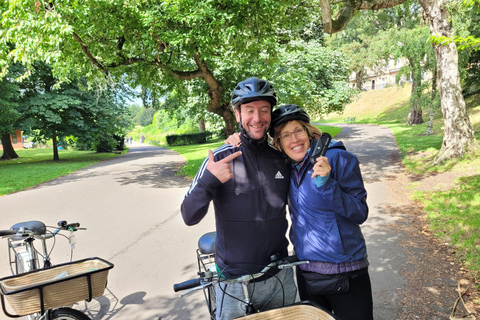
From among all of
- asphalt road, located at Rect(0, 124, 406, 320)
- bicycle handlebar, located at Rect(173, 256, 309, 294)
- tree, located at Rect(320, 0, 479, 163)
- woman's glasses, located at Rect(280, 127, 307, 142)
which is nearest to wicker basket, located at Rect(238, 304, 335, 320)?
bicycle handlebar, located at Rect(173, 256, 309, 294)

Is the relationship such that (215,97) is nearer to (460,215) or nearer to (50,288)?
(460,215)

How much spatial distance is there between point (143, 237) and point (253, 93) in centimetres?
531

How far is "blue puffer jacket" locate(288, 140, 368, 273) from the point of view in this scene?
199 cm

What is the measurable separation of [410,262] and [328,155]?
3.89 m

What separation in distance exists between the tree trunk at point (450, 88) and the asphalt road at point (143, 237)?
2.16m

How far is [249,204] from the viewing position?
2.13 meters

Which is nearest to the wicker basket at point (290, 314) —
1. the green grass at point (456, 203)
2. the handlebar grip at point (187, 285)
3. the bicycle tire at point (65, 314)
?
the handlebar grip at point (187, 285)

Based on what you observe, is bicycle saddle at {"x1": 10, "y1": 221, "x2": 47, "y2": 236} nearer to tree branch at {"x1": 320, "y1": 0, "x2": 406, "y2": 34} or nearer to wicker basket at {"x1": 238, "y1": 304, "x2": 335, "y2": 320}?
wicker basket at {"x1": 238, "y1": 304, "x2": 335, "y2": 320}

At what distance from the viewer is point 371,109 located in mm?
46344

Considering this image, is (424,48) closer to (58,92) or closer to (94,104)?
(94,104)

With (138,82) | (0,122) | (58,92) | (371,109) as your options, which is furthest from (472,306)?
(371,109)

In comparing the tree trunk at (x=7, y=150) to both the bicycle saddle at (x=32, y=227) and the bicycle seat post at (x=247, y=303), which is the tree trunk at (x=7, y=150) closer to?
the bicycle saddle at (x=32, y=227)

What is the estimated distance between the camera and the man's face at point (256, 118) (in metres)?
2.20

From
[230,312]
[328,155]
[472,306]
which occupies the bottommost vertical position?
[472,306]
